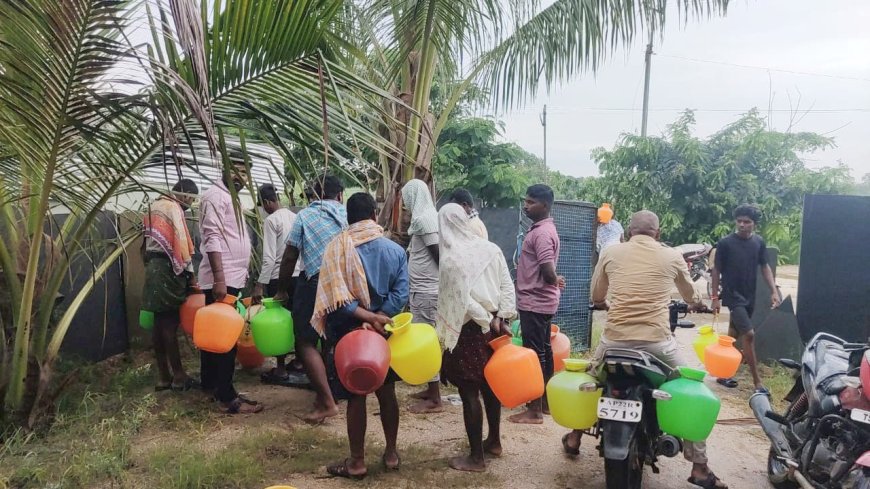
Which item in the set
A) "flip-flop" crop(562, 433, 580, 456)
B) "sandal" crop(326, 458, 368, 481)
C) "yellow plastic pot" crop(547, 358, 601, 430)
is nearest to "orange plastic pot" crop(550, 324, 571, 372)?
"flip-flop" crop(562, 433, 580, 456)

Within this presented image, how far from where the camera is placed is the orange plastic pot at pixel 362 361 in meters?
2.85

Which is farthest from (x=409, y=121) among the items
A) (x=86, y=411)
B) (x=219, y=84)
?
(x=86, y=411)

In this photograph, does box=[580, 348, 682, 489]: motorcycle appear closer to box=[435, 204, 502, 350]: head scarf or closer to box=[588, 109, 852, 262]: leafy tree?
box=[435, 204, 502, 350]: head scarf

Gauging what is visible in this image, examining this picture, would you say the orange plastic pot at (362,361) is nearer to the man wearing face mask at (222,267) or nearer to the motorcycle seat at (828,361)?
the man wearing face mask at (222,267)

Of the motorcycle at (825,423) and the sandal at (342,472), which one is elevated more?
the motorcycle at (825,423)

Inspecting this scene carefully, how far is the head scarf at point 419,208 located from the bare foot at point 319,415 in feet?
4.47

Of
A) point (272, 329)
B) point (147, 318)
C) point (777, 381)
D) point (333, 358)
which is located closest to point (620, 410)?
point (333, 358)

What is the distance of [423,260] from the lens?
444 cm

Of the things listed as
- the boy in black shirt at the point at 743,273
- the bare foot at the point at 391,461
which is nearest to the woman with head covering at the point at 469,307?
the bare foot at the point at 391,461

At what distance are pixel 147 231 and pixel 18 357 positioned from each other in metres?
1.21

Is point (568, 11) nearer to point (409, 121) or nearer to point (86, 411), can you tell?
point (409, 121)

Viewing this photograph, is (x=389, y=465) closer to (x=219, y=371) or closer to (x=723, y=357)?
(x=219, y=371)

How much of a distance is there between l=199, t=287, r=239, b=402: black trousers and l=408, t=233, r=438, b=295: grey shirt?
1.32 metres

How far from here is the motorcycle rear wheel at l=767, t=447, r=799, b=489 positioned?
3436mm
